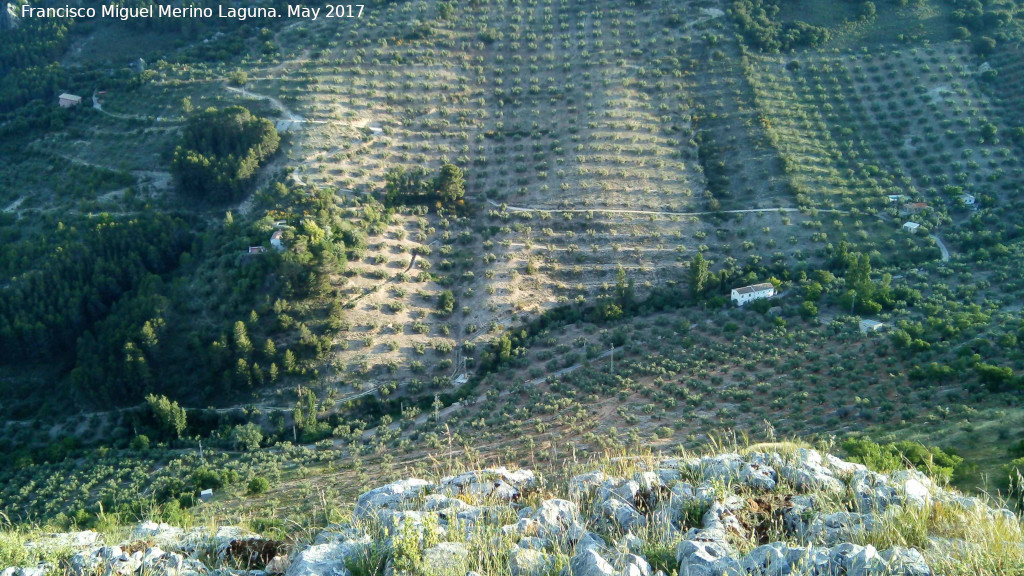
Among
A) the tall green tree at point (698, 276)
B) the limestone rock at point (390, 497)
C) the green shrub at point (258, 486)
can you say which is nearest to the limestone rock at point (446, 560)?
the limestone rock at point (390, 497)

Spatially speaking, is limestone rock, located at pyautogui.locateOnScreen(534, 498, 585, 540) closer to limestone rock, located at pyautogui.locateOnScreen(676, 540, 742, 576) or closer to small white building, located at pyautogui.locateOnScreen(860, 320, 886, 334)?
limestone rock, located at pyautogui.locateOnScreen(676, 540, 742, 576)

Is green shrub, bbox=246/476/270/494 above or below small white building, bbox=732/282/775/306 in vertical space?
below

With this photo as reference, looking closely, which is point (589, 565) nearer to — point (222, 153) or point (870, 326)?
point (870, 326)


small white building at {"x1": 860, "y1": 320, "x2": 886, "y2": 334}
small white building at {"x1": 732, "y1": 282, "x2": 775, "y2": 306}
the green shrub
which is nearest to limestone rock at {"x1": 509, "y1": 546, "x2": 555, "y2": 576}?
the green shrub

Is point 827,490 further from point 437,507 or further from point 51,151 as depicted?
point 51,151

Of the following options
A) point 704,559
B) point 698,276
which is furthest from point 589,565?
point 698,276


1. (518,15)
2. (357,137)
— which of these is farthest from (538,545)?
(518,15)
